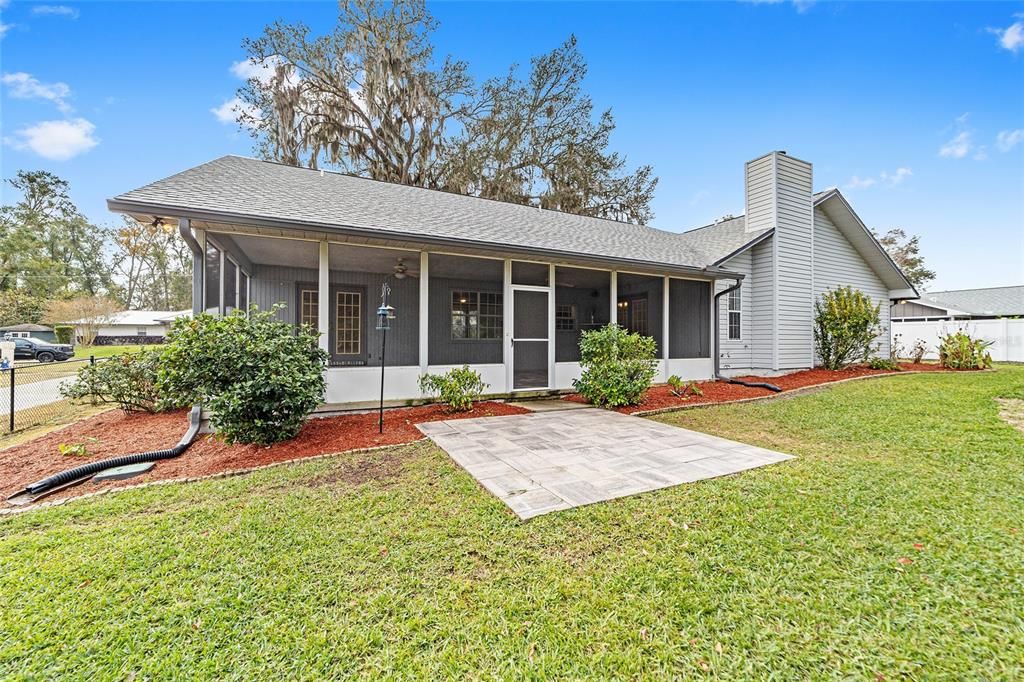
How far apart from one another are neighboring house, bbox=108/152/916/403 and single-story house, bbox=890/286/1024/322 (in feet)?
46.2

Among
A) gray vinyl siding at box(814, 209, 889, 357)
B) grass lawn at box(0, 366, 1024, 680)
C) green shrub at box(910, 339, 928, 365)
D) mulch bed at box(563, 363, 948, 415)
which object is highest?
gray vinyl siding at box(814, 209, 889, 357)

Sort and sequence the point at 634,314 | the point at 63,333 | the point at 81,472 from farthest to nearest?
the point at 63,333, the point at 634,314, the point at 81,472

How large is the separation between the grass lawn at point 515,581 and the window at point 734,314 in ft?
23.9

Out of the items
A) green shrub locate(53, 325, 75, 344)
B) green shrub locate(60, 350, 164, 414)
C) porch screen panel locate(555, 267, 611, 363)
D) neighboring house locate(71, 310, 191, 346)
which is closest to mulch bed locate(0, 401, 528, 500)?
green shrub locate(60, 350, 164, 414)

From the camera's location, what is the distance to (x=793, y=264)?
1088 cm

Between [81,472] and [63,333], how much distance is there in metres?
31.7

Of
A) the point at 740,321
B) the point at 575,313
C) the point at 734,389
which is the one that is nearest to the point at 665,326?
the point at 734,389

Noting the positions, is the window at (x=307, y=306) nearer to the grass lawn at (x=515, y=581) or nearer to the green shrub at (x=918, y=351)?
the grass lawn at (x=515, y=581)

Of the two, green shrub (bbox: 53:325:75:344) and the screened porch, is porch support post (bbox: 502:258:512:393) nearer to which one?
the screened porch

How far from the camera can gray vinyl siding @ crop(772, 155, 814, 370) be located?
10641 mm

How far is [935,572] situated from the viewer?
2268 millimetres

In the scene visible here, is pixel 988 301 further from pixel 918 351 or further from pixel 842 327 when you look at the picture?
pixel 842 327

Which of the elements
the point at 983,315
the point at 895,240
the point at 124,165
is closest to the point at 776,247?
the point at 983,315

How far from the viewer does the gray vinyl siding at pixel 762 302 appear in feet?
34.7
